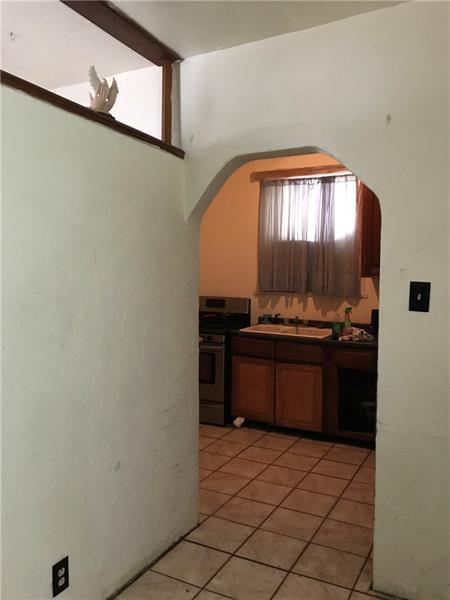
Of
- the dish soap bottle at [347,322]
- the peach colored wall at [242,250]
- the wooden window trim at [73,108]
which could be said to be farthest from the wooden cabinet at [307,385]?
the wooden window trim at [73,108]

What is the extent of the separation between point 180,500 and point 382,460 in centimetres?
102

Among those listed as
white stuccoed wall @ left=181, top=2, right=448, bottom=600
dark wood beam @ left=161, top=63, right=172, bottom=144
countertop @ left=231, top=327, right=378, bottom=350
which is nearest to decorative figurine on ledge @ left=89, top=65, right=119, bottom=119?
dark wood beam @ left=161, top=63, right=172, bottom=144

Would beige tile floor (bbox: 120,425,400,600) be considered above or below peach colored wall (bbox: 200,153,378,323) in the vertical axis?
below

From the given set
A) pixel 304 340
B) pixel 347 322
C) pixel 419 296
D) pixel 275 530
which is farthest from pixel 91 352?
pixel 347 322

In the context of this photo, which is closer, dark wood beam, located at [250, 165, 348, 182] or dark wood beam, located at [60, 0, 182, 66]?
dark wood beam, located at [60, 0, 182, 66]

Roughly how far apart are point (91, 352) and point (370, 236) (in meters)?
2.72

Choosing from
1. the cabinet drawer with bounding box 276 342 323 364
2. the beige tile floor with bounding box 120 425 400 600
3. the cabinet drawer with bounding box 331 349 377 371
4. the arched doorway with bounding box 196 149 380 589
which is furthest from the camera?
the cabinet drawer with bounding box 276 342 323 364

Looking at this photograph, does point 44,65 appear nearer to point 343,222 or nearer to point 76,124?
point 76,124

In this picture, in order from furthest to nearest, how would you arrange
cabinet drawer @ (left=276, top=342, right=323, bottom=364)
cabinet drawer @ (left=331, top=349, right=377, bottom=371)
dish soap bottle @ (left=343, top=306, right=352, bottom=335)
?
dish soap bottle @ (left=343, top=306, right=352, bottom=335), cabinet drawer @ (left=276, top=342, right=323, bottom=364), cabinet drawer @ (left=331, top=349, right=377, bottom=371)

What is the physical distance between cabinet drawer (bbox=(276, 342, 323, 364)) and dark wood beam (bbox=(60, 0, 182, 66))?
232cm

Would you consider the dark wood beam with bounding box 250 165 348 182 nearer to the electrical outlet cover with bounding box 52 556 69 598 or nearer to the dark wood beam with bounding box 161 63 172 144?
the dark wood beam with bounding box 161 63 172 144

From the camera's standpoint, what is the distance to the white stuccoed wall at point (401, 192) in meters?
1.91

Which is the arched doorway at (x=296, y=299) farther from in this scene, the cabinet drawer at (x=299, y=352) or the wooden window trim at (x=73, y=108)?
the wooden window trim at (x=73, y=108)

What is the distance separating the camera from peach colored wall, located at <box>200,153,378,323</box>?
4.42 metres
